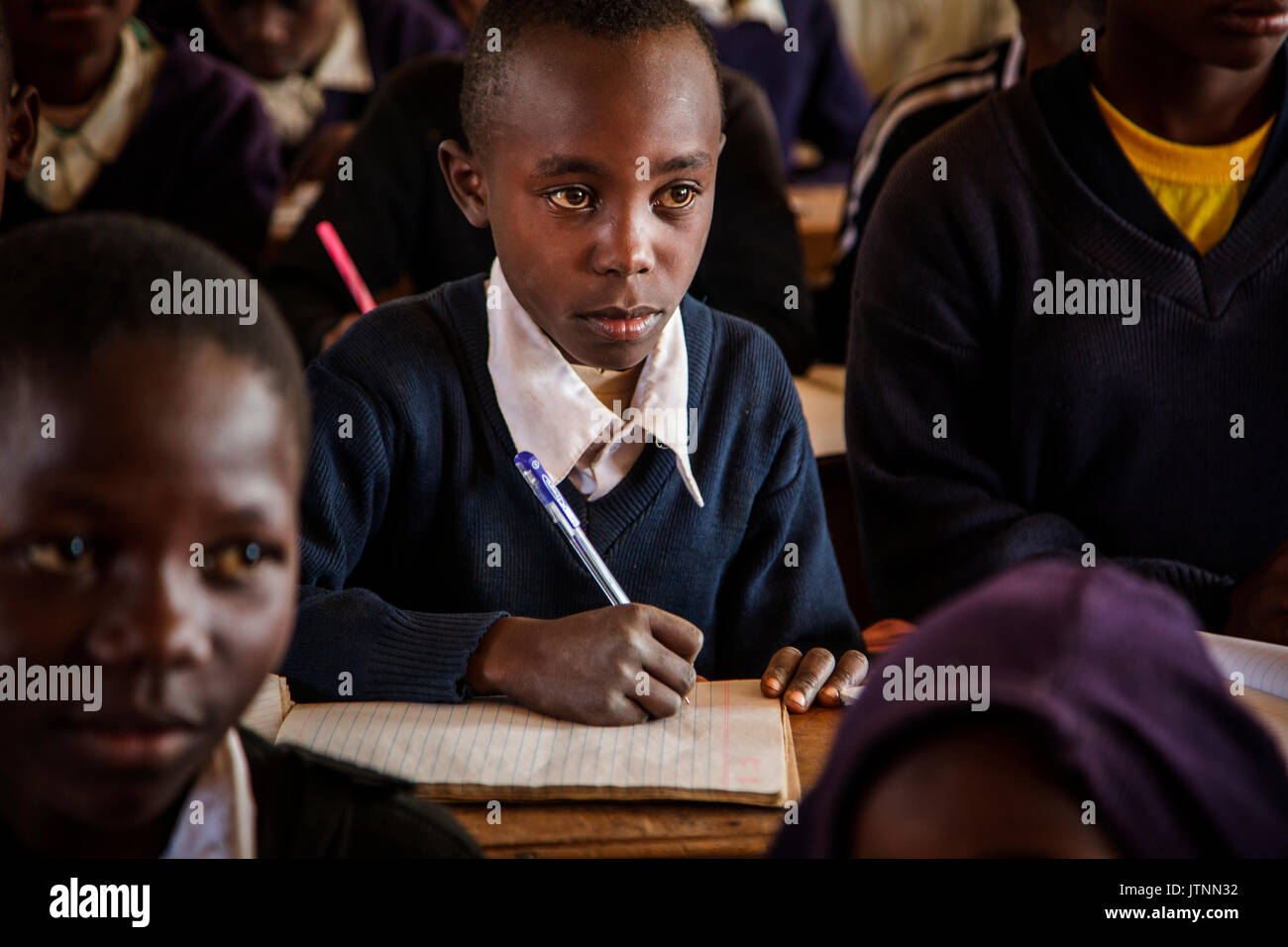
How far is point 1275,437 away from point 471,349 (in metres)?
0.73

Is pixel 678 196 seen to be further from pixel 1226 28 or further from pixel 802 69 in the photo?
pixel 802 69

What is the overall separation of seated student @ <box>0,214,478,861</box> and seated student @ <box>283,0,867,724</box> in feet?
1.19

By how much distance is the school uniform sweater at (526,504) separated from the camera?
1.08 m

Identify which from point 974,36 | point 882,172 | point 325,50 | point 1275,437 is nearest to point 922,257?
point 1275,437

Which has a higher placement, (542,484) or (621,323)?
(621,323)

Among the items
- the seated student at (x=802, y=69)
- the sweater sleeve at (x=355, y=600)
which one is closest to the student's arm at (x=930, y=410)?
the sweater sleeve at (x=355, y=600)

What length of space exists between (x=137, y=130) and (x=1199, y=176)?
1590mm

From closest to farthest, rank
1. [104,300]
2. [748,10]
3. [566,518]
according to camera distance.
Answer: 1. [104,300]
2. [566,518]
3. [748,10]

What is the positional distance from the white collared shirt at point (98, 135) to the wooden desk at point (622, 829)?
1587 millimetres

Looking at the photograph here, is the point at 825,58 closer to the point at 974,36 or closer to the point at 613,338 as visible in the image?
the point at 974,36

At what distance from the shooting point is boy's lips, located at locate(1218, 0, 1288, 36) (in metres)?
1.20

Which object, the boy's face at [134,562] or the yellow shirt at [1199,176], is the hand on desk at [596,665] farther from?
the yellow shirt at [1199,176]

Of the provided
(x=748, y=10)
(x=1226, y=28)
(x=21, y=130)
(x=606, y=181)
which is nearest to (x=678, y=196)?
(x=606, y=181)

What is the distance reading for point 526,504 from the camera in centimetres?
111
